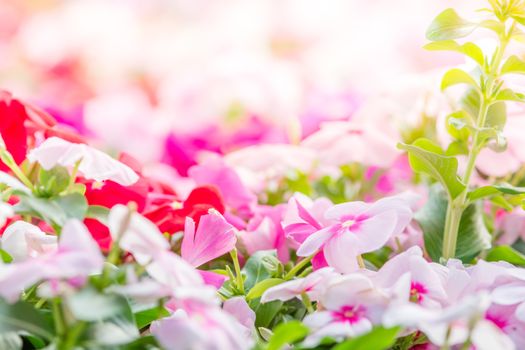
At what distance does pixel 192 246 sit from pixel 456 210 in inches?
6.3

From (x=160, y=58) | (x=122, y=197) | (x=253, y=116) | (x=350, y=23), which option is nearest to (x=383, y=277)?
(x=122, y=197)

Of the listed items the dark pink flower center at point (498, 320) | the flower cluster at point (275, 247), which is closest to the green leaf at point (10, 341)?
the flower cluster at point (275, 247)

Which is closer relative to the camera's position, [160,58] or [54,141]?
[54,141]

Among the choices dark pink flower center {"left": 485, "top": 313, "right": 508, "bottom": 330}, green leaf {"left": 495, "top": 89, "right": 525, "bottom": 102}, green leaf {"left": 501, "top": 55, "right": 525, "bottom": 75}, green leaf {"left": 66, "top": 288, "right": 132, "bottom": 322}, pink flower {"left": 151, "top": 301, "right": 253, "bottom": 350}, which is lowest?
dark pink flower center {"left": 485, "top": 313, "right": 508, "bottom": 330}

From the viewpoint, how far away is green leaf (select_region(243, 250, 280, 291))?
0.47 metres

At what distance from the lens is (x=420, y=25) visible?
5.43ft

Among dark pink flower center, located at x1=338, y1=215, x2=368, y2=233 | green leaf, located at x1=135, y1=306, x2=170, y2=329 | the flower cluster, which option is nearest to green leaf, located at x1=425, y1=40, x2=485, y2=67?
the flower cluster

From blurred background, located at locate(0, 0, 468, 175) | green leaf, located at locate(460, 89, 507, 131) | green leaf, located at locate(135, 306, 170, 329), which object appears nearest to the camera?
green leaf, located at locate(135, 306, 170, 329)

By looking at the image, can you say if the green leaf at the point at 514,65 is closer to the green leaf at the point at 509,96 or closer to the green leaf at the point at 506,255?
the green leaf at the point at 509,96

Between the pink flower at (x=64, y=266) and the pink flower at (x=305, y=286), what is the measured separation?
0.11 m

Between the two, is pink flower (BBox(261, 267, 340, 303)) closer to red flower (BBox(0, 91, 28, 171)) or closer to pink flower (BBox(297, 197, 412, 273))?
pink flower (BBox(297, 197, 412, 273))

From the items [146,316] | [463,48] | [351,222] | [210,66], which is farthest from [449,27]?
[210,66]

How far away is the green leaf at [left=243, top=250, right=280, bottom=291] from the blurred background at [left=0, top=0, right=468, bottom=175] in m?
0.26

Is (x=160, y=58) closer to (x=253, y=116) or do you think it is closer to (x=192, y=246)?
(x=253, y=116)
